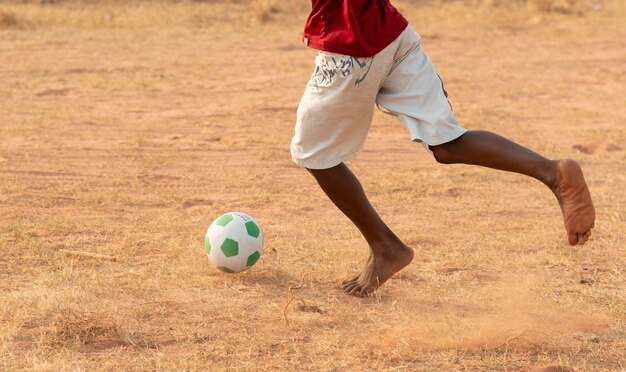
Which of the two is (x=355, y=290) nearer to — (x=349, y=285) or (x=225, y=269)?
(x=349, y=285)

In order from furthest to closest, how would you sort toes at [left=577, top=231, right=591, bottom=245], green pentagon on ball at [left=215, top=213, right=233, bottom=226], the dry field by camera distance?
1. green pentagon on ball at [left=215, top=213, right=233, bottom=226]
2. toes at [left=577, top=231, right=591, bottom=245]
3. the dry field

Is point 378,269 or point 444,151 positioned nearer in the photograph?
point 444,151

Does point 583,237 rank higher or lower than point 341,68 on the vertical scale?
lower

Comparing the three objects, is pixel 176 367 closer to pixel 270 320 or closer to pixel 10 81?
pixel 270 320

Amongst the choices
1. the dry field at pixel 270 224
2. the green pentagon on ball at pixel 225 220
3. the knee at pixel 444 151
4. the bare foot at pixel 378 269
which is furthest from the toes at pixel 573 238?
the green pentagon on ball at pixel 225 220

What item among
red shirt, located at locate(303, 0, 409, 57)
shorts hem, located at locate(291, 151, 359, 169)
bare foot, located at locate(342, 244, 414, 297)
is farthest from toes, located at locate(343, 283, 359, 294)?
red shirt, located at locate(303, 0, 409, 57)

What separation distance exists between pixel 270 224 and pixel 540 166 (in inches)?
79.7

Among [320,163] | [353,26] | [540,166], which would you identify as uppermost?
[353,26]

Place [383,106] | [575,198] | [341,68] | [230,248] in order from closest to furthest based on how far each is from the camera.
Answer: [575,198] → [341,68] → [383,106] → [230,248]

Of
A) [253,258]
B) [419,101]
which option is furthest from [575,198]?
[253,258]

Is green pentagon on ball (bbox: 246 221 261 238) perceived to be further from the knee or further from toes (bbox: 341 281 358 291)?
the knee

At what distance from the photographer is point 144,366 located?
335cm

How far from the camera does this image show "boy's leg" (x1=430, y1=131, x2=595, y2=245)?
3.69 m

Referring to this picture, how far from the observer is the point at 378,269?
167 inches
